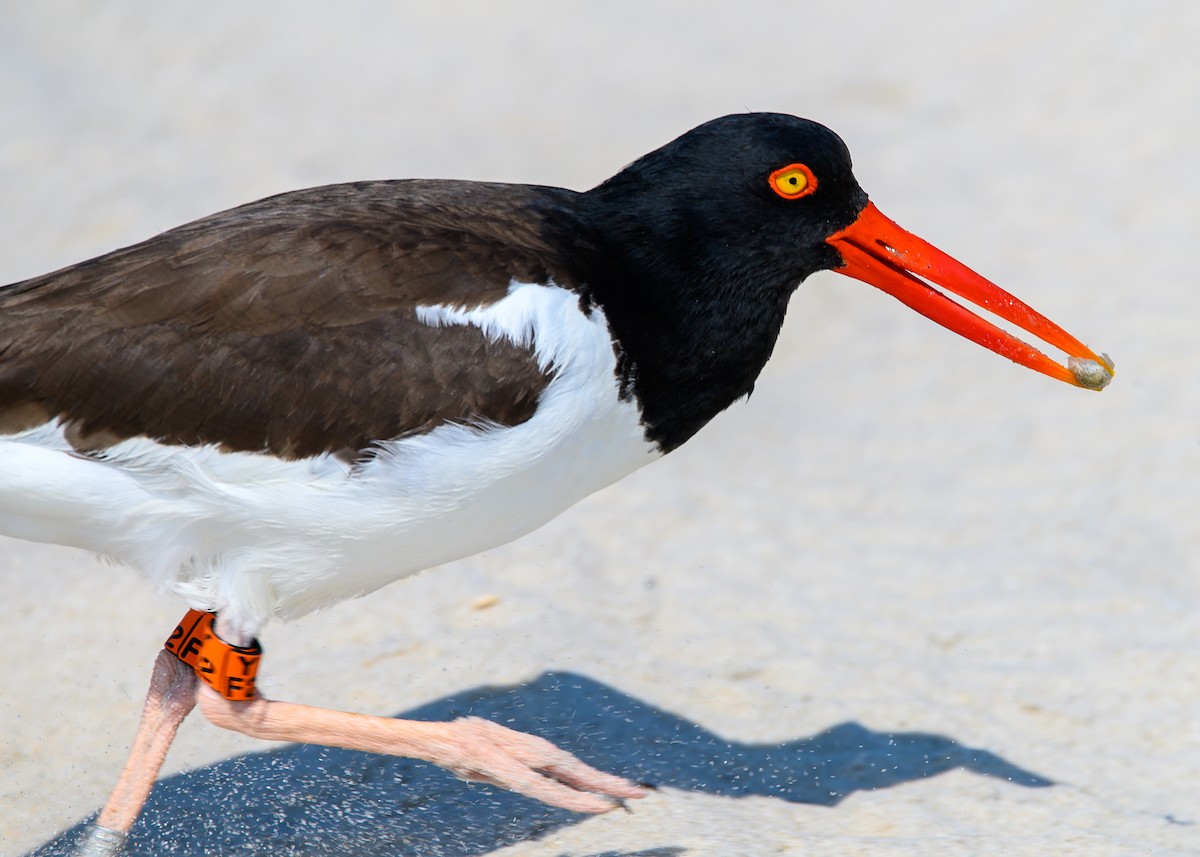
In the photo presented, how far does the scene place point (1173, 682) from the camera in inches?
201

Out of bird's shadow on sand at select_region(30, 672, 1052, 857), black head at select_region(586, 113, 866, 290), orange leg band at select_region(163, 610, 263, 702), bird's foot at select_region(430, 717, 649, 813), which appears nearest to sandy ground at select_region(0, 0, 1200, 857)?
bird's shadow on sand at select_region(30, 672, 1052, 857)

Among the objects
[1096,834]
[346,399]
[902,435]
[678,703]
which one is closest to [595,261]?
[346,399]

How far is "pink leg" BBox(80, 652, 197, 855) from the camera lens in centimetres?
422

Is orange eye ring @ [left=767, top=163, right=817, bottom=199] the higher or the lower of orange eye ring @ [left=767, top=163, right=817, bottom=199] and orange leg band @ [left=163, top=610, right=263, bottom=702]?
the higher

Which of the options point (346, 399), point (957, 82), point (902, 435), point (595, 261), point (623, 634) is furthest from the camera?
point (957, 82)

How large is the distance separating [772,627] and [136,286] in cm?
275

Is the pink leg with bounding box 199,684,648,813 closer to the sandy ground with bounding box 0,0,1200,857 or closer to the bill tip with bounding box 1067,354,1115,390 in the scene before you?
the sandy ground with bounding box 0,0,1200,857

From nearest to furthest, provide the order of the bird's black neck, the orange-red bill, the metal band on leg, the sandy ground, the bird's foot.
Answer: the bird's foot < the bird's black neck < the metal band on leg < the orange-red bill < the sandy ground

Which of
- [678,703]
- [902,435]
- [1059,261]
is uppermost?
[1059,261]

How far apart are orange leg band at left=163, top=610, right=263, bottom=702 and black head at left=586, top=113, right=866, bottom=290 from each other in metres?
1.49

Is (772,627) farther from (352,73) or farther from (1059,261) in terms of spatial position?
(352,73)

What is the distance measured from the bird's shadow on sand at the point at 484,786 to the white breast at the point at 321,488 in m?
0.93

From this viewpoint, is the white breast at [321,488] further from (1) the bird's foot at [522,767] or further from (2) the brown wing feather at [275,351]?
(1) the bird's foot at [522,767]

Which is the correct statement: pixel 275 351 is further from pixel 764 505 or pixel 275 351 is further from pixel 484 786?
A: pixel 764 505
